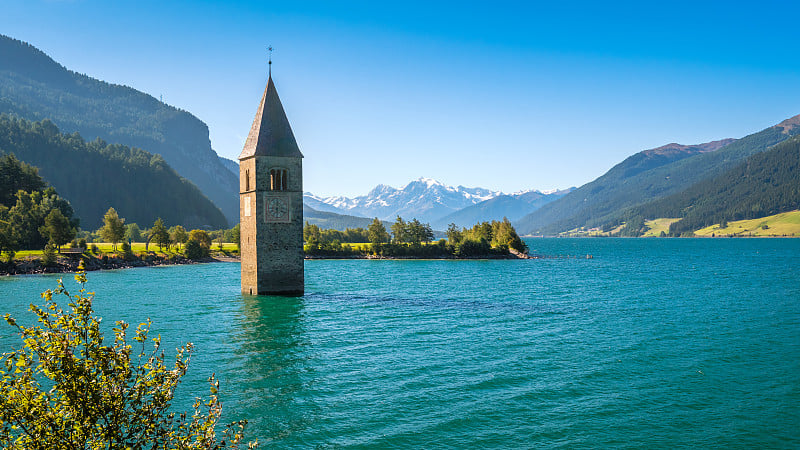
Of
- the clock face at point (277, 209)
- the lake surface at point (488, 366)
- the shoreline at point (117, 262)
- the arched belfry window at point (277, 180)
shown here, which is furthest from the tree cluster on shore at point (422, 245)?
the clock face at point (277, 209)

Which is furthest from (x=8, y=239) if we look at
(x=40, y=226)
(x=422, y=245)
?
(x=422, y=245)

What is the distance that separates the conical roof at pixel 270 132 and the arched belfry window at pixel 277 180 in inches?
79.8

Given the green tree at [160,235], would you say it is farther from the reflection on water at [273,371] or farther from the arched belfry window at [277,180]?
the reflection on water at [273,371]

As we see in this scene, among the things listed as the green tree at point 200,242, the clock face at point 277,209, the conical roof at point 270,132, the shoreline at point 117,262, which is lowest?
the shoreline at point 117,262

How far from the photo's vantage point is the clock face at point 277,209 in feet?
197

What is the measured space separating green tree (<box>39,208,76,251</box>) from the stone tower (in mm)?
73106

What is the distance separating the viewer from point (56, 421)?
10.2m

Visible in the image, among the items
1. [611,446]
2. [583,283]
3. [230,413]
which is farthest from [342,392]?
[583,283]

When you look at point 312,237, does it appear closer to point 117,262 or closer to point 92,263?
point 117,262

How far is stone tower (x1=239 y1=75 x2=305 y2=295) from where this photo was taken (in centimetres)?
5966

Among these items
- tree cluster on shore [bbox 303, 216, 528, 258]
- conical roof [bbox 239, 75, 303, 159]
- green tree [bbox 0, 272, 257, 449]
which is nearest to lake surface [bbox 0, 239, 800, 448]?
green tree [bbox 0, 272, 257, 449]

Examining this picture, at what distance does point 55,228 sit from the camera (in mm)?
112500

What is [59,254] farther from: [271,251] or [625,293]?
[625,293]

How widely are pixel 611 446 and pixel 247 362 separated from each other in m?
21.9
